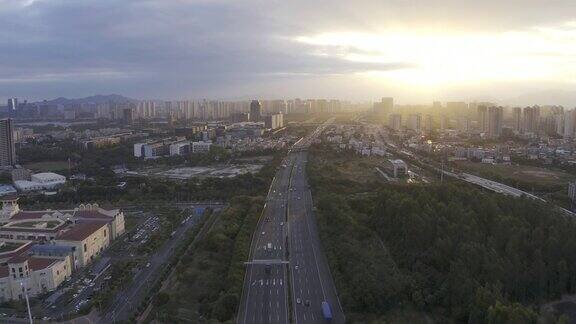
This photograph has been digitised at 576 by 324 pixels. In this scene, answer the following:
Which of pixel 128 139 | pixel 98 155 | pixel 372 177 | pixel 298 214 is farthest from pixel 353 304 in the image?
pixel 128 139

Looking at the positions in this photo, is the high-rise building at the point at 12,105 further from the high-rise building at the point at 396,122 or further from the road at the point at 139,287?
the road at the point at 139,287

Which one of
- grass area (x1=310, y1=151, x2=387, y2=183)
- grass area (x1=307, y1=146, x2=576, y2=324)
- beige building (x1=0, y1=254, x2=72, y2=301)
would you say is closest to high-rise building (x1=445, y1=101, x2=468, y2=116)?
grass area (x1=310, y1=151, x2=387, y2=183)

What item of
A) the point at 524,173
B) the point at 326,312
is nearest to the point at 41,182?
the point at 326,312

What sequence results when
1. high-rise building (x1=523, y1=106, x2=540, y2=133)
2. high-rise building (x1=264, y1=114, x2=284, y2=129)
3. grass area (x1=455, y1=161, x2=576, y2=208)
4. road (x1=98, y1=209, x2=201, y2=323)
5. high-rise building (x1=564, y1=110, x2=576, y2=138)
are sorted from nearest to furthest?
1. road (x1=98, y1=209, x2=201, y2=323)
2. grass area (x1=455, y1=161, x2=576, y2=208)
3. high-rise building (x1=564, y1=110, x2=576, y2=138)
4. high-rise building (x1=523, y1=106, x2=540, y2=133)
5. high-rise building (x1=264, y1=114, x2=284, y2=129)

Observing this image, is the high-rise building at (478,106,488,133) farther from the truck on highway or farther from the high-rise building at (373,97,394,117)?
the truck on highway

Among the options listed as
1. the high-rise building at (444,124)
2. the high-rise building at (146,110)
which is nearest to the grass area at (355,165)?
the high-rise building at (444,124)

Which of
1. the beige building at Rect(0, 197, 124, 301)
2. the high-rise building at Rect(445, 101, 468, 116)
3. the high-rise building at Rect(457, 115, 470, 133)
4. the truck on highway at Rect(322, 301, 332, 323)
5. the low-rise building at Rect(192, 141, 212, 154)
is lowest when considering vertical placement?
the truck on highway at Rect(322, 301, 332, 323)

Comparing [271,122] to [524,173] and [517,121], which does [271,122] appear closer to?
[517,121]

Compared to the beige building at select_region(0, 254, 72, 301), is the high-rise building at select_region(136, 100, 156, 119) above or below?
above
